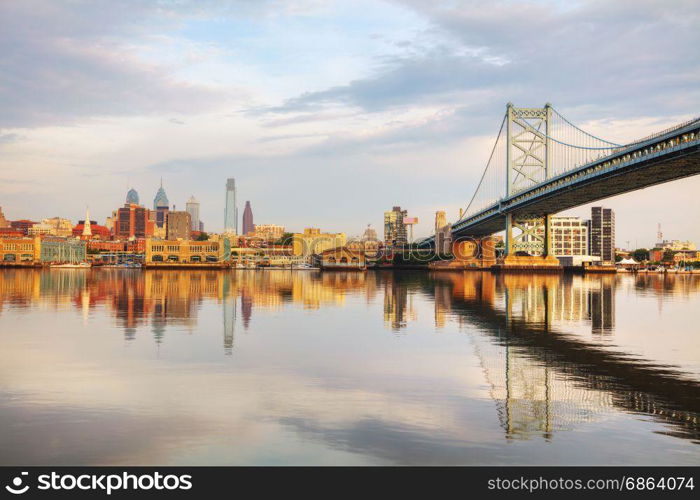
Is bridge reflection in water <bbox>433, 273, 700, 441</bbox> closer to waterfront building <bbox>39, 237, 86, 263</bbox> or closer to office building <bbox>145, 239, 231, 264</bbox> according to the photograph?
office building <bbox>145, 239, 231, 264</bbox>

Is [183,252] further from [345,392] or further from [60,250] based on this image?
[345,392]

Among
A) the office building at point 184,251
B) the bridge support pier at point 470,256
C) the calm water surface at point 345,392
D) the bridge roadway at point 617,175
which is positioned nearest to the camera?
the calm water surface at point 345,392

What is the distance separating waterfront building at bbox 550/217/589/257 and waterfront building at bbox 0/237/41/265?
13673cm

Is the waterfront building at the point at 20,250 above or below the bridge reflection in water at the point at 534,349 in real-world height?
above

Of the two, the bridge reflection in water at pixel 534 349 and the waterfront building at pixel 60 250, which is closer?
the bridge reflection in water at pixel 534 349

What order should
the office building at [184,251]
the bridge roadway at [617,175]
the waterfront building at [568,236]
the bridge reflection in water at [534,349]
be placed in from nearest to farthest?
the bridge reflection in water at [534,349] < the bridge roadway at [617,175] < the office building at [184,251] < the waterfront building at [568,236]

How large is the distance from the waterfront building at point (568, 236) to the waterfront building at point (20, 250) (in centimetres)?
13673

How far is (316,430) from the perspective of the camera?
36.2 ft

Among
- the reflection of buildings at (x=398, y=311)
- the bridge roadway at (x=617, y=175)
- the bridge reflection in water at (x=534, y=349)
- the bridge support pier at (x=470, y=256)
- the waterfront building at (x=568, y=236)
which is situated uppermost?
the bridge roadway at (x=617, y=175)

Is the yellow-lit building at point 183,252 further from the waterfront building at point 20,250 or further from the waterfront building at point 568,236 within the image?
the waterfront building at point 568,236

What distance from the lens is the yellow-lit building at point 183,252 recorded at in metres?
148

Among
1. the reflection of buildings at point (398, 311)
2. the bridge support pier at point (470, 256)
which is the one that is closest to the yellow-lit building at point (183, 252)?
the bridge support pier at point (470, 256)
